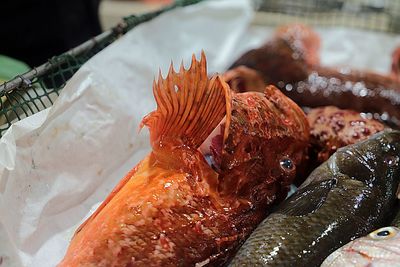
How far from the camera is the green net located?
4.80ft

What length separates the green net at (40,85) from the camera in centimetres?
146

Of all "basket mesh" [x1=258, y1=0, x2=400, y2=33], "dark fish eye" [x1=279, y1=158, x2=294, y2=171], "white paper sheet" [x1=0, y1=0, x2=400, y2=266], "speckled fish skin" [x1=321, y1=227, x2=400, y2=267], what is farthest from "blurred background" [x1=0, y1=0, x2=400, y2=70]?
"speckled fish skin" [x1=321, y1=227, x2=400, y2=267]

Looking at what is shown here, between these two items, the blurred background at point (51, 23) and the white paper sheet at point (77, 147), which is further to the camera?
the blurred background at point (51, 23)

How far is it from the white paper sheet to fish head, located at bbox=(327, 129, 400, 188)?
590mm

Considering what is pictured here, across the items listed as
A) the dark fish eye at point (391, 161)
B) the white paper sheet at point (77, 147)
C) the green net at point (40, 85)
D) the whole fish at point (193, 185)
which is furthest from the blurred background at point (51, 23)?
the dark fish eye at point (391, 161)

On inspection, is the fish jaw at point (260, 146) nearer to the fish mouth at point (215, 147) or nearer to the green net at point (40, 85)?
the fish mouth at point (215, 147)

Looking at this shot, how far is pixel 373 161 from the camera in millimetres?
1404

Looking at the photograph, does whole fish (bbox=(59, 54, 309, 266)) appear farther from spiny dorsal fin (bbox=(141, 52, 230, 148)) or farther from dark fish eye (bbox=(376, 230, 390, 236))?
dark fish eye (bbox=(376, 230, 390, 236))

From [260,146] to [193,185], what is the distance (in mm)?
188

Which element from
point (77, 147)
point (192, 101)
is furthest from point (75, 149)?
point (192, 101)

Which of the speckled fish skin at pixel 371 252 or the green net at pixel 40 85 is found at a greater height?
the green net at pixel 40 85

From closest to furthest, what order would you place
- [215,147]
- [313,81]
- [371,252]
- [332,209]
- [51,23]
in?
[371,252], [332,209], [215,147], [313,81], [51,23]

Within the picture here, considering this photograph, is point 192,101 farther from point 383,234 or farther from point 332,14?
point 332,14

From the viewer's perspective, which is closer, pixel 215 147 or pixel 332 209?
pixel 332 209
